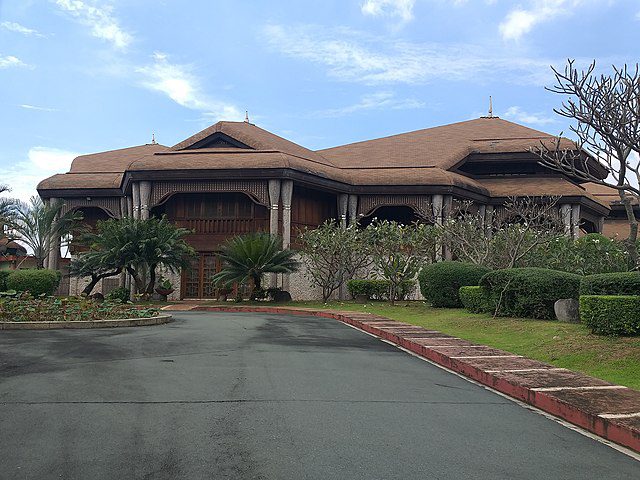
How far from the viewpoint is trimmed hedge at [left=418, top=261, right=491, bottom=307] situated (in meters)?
19.3

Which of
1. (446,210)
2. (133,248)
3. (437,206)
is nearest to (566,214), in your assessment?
(446,210)

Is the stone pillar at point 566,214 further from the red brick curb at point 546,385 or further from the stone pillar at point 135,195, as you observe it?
the red brick curb at point 546,385

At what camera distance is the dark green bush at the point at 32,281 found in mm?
24109

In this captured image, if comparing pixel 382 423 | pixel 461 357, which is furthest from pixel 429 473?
pixel 461 357

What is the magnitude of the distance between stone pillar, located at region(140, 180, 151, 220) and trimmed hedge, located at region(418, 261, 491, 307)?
14.0 m

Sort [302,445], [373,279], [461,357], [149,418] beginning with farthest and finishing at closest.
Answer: [373,279]
[461,357]
[149,418]
[302,445]

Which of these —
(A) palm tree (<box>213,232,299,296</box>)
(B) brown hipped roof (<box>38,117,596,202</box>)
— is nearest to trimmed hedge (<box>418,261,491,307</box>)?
(A) palm tree (<box>213,232,299,296</box>)

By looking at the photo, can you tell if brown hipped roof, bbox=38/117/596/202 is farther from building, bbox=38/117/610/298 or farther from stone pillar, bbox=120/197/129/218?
stone pillar, bbox=120/197/129/218

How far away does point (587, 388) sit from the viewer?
7012 millimetres

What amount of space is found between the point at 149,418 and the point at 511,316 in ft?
36.7

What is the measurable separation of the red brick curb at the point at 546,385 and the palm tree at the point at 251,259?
12136 millimetres

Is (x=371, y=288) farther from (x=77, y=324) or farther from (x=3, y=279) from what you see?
(x=77, y=324)

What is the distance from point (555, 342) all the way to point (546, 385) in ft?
12.4

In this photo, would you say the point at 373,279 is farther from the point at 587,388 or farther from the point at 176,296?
the point at 587,388
